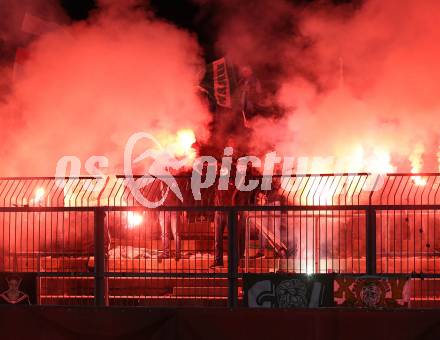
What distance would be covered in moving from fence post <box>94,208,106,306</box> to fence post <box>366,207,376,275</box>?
2.87 metres

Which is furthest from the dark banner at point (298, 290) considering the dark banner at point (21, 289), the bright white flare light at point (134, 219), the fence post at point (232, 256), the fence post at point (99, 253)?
the dark banner at point (21, 289)

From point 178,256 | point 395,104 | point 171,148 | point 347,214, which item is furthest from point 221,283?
point 395,104

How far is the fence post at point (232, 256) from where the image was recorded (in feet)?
28.1

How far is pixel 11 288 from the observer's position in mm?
8547

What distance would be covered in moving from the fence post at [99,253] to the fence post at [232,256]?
1412 mm

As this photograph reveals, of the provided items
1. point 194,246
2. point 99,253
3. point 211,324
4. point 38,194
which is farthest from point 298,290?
point 38,194

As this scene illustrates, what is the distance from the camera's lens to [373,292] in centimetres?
802

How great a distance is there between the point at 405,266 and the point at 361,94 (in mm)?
3945

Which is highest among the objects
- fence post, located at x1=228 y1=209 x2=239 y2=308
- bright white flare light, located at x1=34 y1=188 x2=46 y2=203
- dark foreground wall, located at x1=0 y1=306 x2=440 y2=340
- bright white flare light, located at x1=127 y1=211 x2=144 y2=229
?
bright white flare light, located at x1=34 y1=188 x2=46 y2=203

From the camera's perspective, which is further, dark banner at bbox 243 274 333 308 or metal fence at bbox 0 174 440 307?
metal fence at bbox 0 174 440 307

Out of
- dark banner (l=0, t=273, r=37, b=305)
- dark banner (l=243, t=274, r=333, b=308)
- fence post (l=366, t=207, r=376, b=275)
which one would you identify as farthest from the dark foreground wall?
fence post (l=366, t=207, r=376, b=275)

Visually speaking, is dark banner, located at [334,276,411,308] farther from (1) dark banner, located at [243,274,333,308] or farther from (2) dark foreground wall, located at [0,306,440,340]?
(2) dark foreground wall, located at [0,306,440,340]

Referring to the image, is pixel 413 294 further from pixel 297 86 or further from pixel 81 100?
pixel 81 100

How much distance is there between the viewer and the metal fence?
902 centimetres
